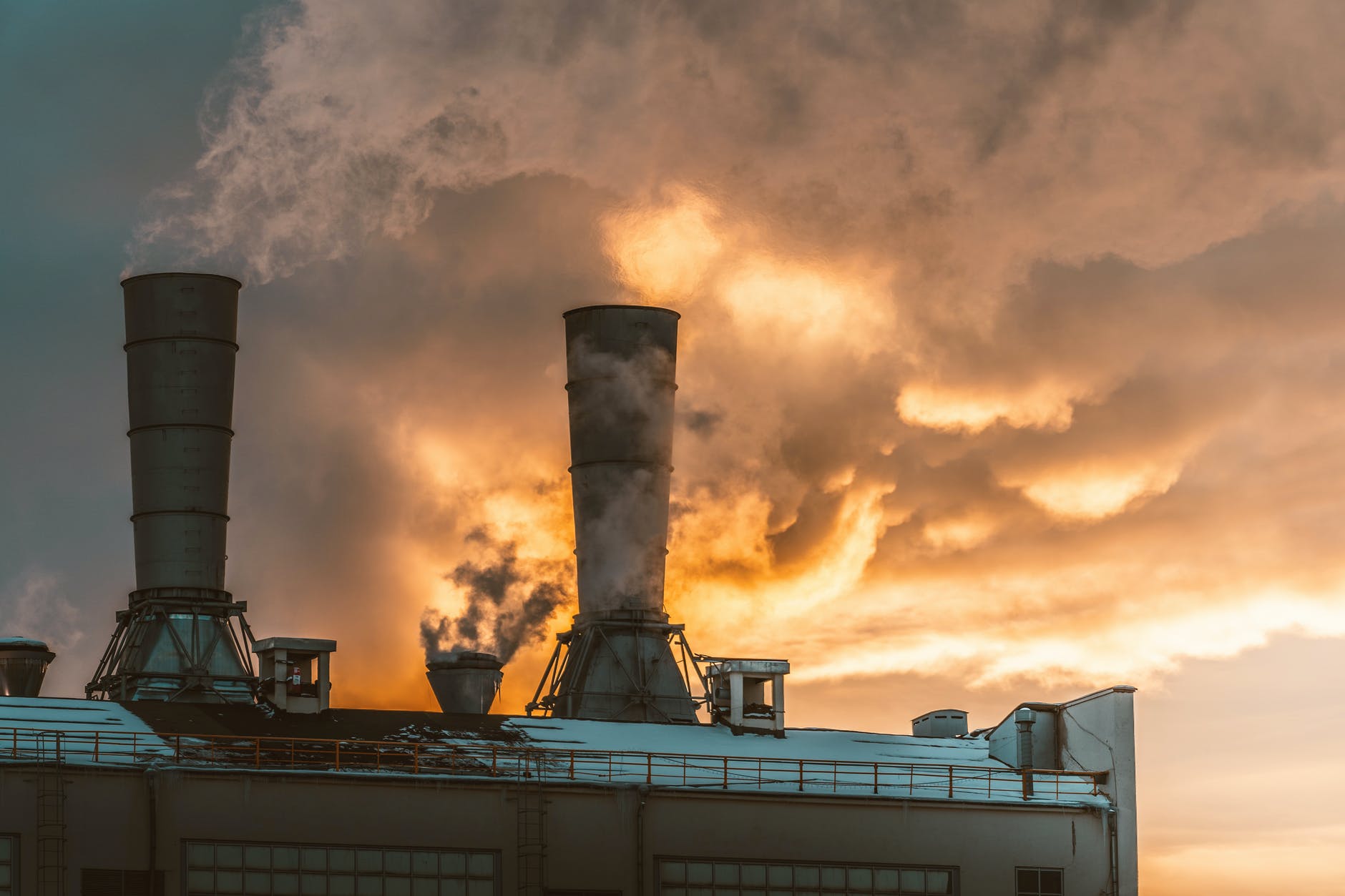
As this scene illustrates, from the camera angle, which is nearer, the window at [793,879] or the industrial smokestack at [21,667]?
the window at [793,879]

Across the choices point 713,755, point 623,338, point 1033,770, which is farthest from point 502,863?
Answer: point 623,338

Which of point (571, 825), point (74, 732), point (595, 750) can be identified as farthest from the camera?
point (595, 750)

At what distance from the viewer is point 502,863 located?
42.6 m

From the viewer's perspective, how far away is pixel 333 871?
41969mm

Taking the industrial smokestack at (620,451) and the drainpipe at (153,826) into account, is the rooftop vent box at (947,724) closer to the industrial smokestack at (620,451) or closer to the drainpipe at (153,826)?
the industrial smokestack at (620,451)

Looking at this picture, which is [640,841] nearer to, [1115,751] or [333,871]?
[333,871]

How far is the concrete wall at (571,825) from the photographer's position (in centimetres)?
4041

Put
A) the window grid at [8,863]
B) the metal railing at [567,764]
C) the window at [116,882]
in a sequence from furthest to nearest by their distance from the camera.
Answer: the metal railing at [567,764]
the window at [116,882]
the window grid at [8,863]

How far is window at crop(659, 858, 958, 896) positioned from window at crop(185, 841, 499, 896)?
4.03m

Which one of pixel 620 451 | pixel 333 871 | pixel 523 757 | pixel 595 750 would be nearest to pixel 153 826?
pixel 333 871

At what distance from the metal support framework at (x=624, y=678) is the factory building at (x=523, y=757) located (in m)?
0.07

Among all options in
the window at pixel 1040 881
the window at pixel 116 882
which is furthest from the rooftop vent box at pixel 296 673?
the window at pixel 1040 881

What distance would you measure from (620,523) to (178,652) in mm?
12291

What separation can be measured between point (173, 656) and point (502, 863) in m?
15.0
